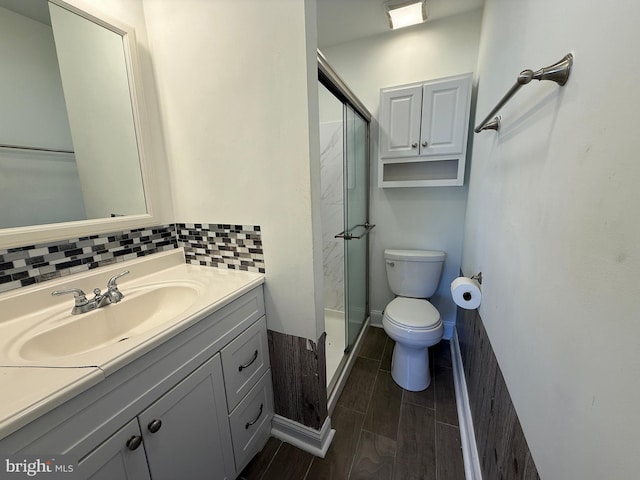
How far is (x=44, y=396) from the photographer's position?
511mm

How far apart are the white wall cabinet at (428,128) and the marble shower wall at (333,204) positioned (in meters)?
0.34

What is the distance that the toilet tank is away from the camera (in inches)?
74.2

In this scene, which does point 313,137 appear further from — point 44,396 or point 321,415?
point 321,415

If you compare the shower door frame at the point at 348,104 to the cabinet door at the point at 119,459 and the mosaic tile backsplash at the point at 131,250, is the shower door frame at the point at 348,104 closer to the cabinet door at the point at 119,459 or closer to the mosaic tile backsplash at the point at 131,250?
the mosaic tile backsplash at the point at 131,250

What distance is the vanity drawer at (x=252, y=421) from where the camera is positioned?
1064mm

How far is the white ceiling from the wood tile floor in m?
2.40

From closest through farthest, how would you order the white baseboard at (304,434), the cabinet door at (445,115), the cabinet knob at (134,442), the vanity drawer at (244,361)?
the cabinet knob at (134,442) → the vanity drawer at (244,361) → the white baseboard at (304,434) → the cabinet door at (445,115)

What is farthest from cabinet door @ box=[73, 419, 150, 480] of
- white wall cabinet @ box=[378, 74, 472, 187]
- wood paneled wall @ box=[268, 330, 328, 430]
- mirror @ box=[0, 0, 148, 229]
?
white wall cabinet @ box=[378, 74, 472, 187]

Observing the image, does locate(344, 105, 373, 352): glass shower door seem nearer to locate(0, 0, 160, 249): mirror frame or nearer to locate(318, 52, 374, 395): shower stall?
locate(318, 52, 374, 395): shower stall

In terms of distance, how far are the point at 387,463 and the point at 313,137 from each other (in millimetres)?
1524

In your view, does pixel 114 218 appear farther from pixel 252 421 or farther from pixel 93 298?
pixel 252 421

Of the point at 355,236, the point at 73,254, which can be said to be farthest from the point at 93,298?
the point at 355,236

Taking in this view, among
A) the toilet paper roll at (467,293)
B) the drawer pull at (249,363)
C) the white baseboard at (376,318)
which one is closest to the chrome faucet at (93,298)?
the drawer pull at (249,363)

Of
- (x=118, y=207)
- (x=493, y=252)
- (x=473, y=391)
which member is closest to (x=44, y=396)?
(x=118, y=207)
